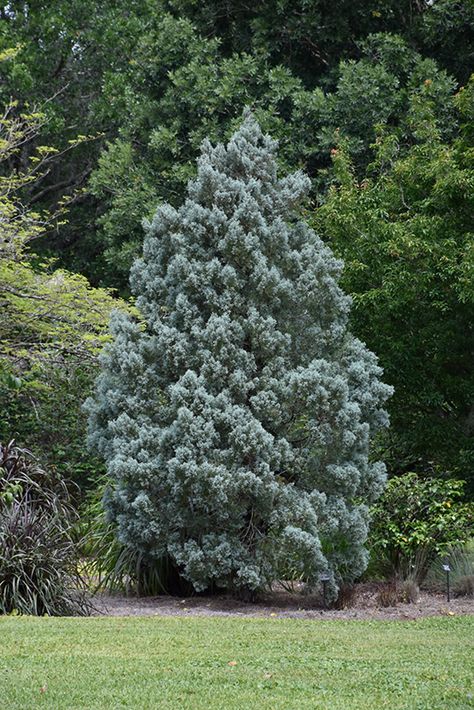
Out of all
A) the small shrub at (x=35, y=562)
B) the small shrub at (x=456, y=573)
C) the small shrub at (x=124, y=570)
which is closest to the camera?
the small shrub at (x=35, y=562)

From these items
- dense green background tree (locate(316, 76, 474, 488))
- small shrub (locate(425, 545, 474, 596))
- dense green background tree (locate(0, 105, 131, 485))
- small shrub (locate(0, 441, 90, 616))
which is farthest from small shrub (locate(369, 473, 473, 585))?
dense green background tree (locate(0, 105, 131, 485))

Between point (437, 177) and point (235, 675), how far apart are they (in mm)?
8653

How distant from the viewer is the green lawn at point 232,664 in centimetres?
535

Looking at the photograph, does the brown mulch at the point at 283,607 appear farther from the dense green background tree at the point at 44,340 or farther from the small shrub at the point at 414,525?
the dense green background tree at the point at 44,340

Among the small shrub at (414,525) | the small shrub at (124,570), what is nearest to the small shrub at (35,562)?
the small shrub at (124,570)

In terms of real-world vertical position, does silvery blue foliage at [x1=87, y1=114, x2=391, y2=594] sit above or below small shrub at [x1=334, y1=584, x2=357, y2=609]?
above

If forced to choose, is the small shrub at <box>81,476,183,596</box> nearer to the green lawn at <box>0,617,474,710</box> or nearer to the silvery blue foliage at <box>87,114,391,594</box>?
the silvery blue foliage at <box>87,114,391,594</box>

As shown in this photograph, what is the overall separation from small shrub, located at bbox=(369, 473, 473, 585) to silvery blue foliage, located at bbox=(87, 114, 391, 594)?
0.52 m

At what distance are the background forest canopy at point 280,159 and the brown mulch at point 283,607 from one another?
7.67ft

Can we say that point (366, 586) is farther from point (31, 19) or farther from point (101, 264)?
point (31, 19)

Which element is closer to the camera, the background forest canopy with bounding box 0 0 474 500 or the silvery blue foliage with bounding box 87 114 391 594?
the silvery blue foliage with bounding box 87 114 391 594

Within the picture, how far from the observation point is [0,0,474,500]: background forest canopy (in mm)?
13016

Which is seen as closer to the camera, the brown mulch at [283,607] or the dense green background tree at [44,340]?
the brown mulch at [283,607]

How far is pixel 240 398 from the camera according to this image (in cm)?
997
